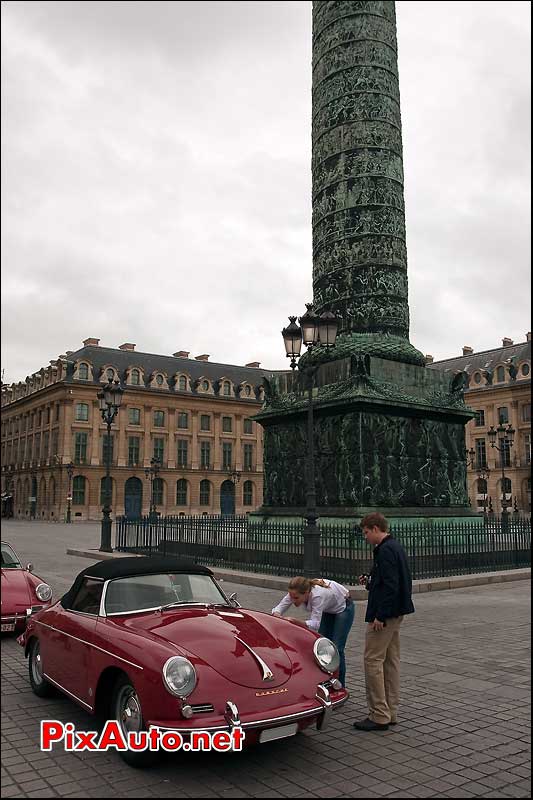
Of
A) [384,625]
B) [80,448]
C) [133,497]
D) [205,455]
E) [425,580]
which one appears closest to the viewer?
[384,625]

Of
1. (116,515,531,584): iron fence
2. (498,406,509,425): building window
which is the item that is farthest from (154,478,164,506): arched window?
(116,515,531,584): iron fence

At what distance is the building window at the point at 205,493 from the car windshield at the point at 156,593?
69627 mm

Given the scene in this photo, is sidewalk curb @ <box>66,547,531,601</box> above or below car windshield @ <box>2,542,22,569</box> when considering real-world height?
below

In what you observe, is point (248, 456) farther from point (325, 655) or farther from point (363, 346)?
point (325, 655)

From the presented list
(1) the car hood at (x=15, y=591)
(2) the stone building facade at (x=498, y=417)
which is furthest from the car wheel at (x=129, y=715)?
(2) the stone building facade at (x=498, y=417)

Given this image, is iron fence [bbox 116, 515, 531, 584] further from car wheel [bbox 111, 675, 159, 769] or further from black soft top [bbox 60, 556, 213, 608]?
car wheel [bbox 111, 675, 159, 769]

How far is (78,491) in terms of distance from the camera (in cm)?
6631

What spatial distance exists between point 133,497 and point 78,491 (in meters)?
6.03

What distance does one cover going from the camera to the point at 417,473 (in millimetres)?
16891

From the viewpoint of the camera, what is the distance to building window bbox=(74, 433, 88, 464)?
6700cm

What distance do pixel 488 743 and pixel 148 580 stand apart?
2959mm

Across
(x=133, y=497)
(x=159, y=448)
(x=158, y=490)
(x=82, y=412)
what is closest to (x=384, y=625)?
(x=82, y=412)

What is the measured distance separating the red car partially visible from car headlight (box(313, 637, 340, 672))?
4.20m

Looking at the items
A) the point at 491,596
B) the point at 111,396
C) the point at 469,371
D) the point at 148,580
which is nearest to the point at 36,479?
the point at 469,371
